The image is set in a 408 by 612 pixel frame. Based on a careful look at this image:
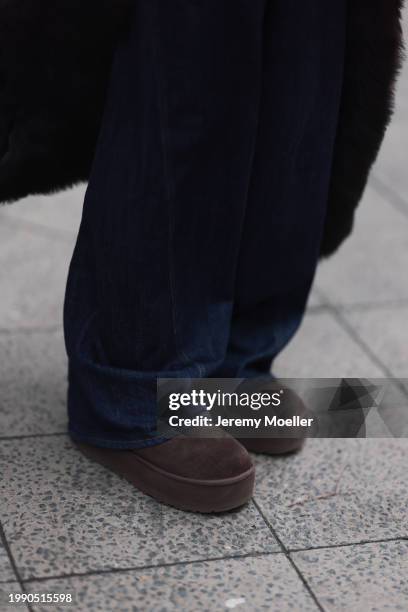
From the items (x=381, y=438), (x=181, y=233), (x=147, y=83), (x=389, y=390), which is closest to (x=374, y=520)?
(x=381, y=438)

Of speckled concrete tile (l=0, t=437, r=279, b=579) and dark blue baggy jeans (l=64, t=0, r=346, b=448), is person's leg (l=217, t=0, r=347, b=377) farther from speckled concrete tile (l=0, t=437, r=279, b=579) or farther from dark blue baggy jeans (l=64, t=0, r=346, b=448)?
speckled concrete tile (l=0, t=437, r=279, b=579)

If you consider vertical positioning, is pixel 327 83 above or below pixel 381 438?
above

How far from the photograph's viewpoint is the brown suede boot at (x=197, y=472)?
2.33 m

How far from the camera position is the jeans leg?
2.07 m

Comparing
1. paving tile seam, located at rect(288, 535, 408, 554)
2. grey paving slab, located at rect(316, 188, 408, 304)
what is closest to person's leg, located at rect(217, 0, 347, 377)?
paving tile seam, located at rect(288, 535, 408, 554)

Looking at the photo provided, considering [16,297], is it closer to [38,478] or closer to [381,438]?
[38,478]

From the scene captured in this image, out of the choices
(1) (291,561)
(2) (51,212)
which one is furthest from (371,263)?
(1) (291,561)

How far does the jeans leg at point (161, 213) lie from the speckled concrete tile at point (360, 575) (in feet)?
1.54

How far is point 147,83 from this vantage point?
2.10 meters

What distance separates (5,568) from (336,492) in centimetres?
83

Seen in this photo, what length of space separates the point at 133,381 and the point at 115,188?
439 millimetres

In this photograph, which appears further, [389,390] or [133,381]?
[389,390]

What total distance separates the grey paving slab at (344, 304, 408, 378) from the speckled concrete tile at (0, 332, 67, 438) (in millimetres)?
960

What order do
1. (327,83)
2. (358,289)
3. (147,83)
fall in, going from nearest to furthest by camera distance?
(147,83), (327,83), (358,289)
